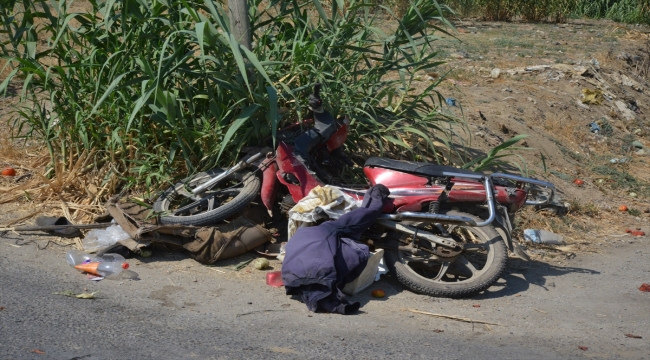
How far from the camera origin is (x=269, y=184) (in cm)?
514

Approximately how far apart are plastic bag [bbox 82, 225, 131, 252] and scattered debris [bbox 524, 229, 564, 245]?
3.10m

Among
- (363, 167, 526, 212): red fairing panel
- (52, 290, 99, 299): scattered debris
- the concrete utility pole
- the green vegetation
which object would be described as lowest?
the green vegetation

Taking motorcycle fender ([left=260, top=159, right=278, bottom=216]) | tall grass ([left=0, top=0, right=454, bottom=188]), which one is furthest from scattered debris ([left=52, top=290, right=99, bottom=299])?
motorcycle fender ([left=260, top=159, right=278, bottom=216])

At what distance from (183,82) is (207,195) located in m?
0.87

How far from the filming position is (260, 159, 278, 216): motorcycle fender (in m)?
5.14

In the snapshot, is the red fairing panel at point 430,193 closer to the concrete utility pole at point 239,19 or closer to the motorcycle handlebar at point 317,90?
the motorcycle handlebar at point 317,90

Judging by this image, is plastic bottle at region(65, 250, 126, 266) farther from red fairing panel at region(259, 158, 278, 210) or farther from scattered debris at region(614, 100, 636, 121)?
scattered debris at region(614, 100, 636, 121)

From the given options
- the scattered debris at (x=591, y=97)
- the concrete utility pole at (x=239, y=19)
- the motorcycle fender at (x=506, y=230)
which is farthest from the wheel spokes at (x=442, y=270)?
the scattered debris at (x=591, y=97)

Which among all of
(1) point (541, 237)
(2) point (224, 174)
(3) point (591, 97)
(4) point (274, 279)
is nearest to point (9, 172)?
(2) point (224, 174)

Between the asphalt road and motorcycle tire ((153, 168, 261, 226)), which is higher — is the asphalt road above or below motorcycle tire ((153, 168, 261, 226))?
below

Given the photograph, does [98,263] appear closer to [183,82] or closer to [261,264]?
[261,264]

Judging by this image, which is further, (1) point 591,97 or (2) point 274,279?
(1) point 591,97

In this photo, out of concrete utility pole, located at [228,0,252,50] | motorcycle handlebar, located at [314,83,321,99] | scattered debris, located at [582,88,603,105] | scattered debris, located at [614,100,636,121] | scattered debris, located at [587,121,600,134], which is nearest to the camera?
motorcycle handlebar, located at [314,83,321,99]

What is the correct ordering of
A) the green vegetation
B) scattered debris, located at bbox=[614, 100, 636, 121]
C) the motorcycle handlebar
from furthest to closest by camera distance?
the green vegetation, scattered debris, located at bbox=[614, 100, 636, 121], the motorcycle handlebar
